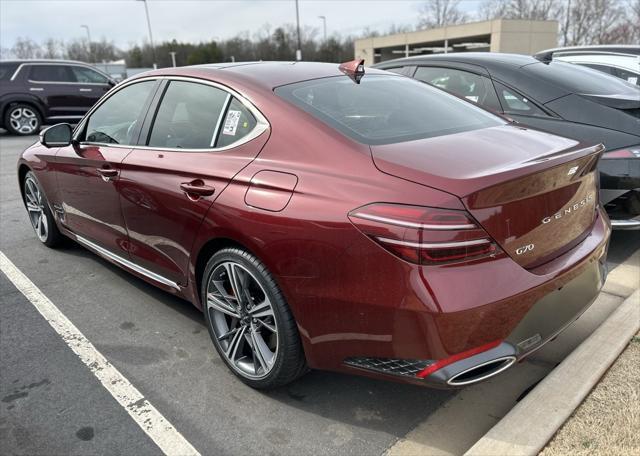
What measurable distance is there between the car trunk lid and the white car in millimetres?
4683

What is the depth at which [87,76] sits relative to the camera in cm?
1427

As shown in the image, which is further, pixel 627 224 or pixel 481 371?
pixel 627 224

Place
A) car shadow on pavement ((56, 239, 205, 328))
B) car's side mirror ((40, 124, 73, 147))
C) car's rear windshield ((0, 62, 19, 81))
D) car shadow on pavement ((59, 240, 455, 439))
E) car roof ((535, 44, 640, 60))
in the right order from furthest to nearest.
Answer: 1. car's rear windshield ((0, 62, 19, 81))
2. car roof ((535, 44, 640, 60))
3. car's side mirror ((40, 124, 73, 147))
4. car shadow on pavement ((56, 239, 205, 328))
5. car shadow on pavement ((59, 240, 455, 439))

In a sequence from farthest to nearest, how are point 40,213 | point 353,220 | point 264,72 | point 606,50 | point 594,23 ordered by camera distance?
point 594,23, point 606,50, point 40,213, point 264,72, point 353,220

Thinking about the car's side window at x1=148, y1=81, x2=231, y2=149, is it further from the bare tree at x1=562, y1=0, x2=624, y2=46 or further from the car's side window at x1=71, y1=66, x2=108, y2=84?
the bare tree at x1=562, y1=0, x2=624, y2=46

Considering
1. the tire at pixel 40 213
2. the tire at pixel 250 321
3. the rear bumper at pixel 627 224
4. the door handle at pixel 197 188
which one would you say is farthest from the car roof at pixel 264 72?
the rear bumper at pixel 627 224

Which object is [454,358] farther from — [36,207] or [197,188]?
[36,207]

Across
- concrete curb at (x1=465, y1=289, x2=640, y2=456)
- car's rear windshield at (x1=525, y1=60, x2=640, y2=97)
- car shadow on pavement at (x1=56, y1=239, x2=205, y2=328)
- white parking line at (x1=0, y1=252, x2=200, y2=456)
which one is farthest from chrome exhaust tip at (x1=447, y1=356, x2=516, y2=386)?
car's rear windshield at (x1=525, y1=60, x2=640, y2=97)

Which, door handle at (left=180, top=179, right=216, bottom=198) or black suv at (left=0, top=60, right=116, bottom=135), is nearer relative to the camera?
door handle at (left=180, top=179, right=216, bottom=198)

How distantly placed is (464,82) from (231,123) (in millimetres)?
2925

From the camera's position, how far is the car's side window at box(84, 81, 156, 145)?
3.51 m

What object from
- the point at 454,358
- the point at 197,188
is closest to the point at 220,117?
the point at 197,188

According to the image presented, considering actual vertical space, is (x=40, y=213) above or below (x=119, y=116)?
below

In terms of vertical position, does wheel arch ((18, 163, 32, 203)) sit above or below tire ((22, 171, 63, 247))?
above
